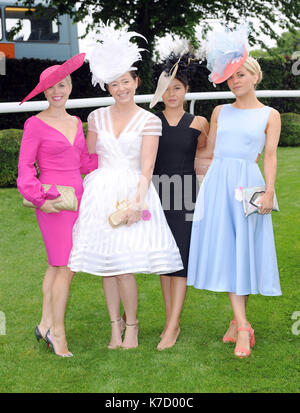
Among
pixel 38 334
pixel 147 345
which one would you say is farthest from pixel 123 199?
pixel 38 334

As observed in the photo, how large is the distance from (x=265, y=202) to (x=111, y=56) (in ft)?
4.15

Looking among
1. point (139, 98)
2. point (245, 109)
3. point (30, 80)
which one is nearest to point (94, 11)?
point (30, 80)

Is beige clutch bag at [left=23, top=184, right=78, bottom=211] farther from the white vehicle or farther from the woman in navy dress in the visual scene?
the white vehicle

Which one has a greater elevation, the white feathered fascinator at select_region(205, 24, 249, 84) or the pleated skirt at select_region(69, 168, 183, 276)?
the white feathered fascinator at select_region(205, 24, 249, 84)

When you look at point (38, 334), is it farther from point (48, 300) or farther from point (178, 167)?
point (178, 167)

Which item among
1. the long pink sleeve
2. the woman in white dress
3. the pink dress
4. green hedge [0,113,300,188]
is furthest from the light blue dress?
green hedge [0,113,300,188]

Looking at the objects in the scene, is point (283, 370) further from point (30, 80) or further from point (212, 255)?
point (30, 80)

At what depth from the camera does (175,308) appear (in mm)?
3844

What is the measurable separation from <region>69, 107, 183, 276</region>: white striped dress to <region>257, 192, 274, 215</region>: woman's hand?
22.5 inches

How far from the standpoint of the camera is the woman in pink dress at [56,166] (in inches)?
139

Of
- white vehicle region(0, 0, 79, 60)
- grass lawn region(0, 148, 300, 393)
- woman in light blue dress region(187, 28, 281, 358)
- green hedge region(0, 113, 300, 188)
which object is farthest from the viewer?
white vehicle region(0, 0, 79, 60)

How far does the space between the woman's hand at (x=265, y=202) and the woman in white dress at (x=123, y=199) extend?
570 millimetres

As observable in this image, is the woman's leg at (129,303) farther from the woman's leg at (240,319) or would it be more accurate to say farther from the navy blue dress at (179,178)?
the woman's leg at (240,319)

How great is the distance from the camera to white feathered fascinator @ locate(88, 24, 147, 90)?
11.5 feet
